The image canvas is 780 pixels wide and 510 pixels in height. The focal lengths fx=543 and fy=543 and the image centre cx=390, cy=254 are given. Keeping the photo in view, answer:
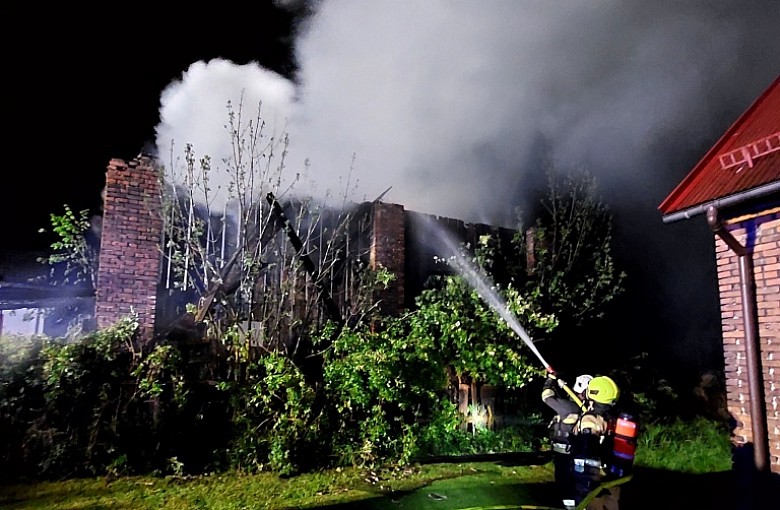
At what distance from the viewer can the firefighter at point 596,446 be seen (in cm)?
404

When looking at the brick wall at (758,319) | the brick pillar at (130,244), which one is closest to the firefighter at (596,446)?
the brick wall at (758,319)

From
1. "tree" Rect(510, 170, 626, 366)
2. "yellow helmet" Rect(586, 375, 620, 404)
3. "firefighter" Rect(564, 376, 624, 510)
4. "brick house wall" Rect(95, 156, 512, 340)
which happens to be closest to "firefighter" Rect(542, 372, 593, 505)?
"firefighter" Rect(564, 376, 624, 510)

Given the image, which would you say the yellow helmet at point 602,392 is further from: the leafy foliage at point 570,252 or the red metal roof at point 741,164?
the leafy foliage at point 570,252

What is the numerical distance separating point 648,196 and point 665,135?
136 cm

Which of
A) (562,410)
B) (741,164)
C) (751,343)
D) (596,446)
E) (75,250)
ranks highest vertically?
(741,164)

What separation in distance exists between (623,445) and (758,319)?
233 centimetres

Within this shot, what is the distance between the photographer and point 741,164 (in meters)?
5.56

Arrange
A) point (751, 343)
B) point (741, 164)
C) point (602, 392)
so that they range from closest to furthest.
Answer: point (602, 392), point (751, 343), point (741, 164)

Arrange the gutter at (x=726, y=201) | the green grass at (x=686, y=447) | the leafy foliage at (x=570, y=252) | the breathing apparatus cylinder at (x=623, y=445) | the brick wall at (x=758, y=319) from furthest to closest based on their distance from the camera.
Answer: the leafy foliage at (x=570, y=252), the green grass at (x=686, y=447), the brick wall at (x=758, y=319), the gutter at (x=726, y=201), the breathing apparatus cylinder at (x=623, y=445)

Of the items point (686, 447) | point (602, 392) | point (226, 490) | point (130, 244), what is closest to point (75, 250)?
point (130, 244)

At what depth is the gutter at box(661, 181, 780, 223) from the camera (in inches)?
192

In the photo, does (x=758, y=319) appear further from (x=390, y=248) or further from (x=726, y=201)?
(x=390, y=248)

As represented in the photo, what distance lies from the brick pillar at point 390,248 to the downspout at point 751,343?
15.8 feet

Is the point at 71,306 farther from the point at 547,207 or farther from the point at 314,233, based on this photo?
the point at 547,207
